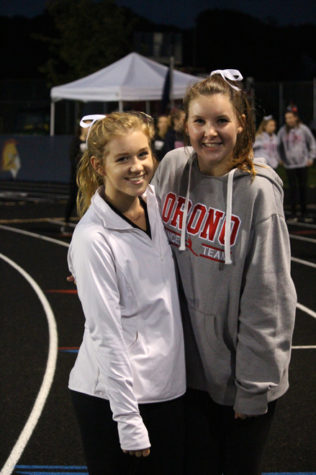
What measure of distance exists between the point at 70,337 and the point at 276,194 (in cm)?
473

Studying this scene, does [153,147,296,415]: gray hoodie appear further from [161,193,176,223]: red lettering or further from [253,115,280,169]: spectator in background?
[253,115,280,169]: spectator in background

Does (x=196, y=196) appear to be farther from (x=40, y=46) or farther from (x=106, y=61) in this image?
(x=40, y=46)

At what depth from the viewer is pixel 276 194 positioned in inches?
105

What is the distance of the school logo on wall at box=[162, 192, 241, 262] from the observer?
2.65 meters

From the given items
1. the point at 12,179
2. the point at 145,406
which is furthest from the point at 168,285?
the point at 12,179

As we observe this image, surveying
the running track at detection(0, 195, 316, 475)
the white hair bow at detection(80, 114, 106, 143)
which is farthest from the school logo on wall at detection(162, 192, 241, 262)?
the running track at detection(0, 195, 316, 475)

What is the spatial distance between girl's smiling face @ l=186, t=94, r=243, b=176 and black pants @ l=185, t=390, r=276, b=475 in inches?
29.3

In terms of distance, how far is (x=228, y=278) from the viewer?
104 inches

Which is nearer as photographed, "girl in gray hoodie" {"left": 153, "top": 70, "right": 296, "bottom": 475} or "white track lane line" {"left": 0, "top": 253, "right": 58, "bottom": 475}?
"girl in gray hoodie" {"left": 153, "top": 70, "right": 296, "bottom": 475}

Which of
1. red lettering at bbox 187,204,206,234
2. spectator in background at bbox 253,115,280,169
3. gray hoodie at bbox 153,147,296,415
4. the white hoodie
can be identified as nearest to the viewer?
the white hoodie

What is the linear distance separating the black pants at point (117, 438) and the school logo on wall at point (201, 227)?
0.48 metres

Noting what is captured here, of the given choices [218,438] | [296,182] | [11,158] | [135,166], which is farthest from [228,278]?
[11,158]

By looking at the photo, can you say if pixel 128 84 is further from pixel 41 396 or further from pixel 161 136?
pixel 41 396

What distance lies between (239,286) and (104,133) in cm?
62
